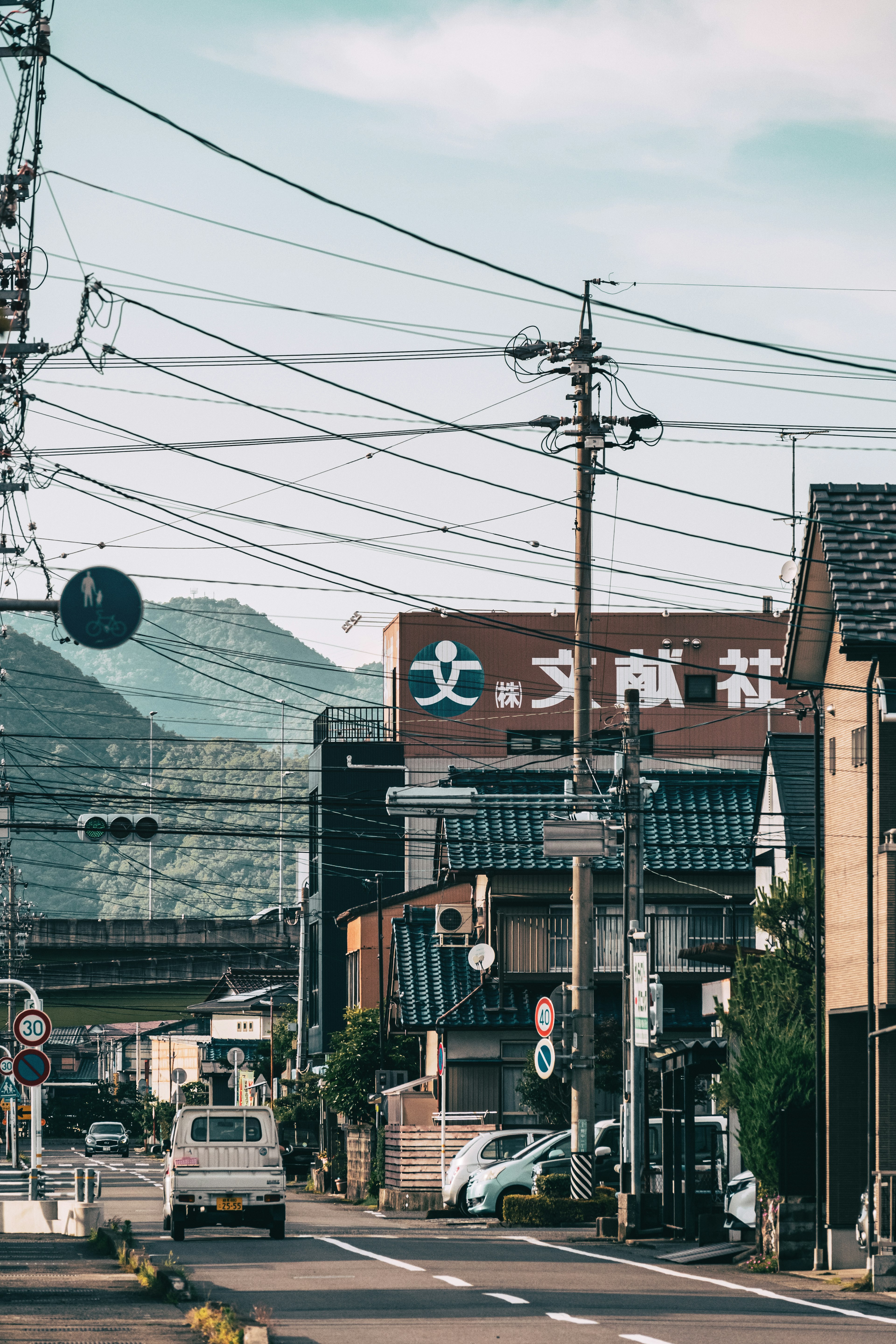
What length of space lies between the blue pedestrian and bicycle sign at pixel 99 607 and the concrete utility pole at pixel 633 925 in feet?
43.2

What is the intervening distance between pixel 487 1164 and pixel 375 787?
38.8 meters

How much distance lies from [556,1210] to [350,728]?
1838 inches

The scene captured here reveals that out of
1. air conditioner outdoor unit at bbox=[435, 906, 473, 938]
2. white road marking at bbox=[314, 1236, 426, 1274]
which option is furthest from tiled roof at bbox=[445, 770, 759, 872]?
white road marking at bbox=[314, 1236, 426, 1274]

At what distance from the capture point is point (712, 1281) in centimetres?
1962

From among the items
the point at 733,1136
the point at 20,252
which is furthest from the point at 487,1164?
the point at 20,252

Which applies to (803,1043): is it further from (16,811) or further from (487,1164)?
(16,811)

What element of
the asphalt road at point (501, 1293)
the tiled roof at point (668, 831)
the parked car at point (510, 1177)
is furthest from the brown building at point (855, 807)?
the tiled roof at point (668, 831)

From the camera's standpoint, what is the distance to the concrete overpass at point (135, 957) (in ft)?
239

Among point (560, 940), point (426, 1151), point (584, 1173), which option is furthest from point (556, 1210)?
point (560, 940)

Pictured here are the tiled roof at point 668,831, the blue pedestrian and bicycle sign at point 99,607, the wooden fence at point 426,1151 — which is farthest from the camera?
the tiled roof at point 668,831

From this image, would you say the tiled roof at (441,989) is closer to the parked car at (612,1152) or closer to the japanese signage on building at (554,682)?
the parked car at (612,1152)

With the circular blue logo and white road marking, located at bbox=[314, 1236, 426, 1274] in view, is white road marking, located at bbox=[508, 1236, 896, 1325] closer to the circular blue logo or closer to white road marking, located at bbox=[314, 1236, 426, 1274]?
white road marking, located at bbox=[314, 1236, 426, 1274]

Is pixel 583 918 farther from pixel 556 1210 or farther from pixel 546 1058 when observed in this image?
pixel 556 1210

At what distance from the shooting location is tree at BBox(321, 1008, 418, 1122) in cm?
4884
